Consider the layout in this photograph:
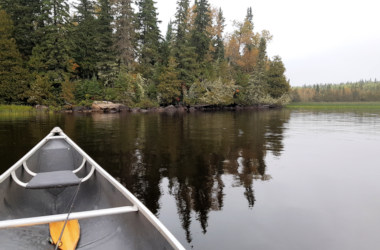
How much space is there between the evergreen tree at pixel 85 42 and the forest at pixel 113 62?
0.54 ft

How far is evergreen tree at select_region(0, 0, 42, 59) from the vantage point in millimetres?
39531

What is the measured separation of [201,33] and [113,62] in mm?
19328

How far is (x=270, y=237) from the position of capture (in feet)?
13.4

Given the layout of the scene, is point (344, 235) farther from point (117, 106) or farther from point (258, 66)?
point (258, 66)

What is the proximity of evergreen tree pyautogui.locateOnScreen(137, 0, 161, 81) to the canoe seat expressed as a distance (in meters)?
43.2

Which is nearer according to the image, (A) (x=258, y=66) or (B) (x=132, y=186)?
(B) (x=132, y=186)

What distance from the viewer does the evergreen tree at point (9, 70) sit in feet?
117

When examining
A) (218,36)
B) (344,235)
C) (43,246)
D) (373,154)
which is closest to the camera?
(43,246)

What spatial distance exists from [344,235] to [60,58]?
4405cm

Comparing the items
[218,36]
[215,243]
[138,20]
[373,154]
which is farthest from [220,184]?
[218,36]

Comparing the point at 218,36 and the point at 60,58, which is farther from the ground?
the point at 218,36

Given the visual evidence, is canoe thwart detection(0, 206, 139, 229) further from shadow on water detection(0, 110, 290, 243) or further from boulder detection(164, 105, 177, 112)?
boulder detection(164, 105, 177, 112)

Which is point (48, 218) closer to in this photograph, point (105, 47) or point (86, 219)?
point (86, 219)

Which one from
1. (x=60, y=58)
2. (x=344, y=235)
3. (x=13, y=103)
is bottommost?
(x=344, y=235)
